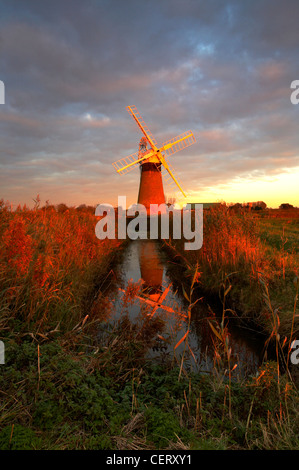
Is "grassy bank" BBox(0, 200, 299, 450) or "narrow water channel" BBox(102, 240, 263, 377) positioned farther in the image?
"narrow water channel" BBox(102, 240, 263, 377)

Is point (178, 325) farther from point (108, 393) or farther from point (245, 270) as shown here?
point (245, 270)

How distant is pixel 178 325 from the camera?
171 inches

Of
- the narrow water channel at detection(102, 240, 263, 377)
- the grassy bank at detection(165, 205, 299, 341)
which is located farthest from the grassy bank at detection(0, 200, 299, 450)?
the grassy bank at detection(165, 205, 299, 341)

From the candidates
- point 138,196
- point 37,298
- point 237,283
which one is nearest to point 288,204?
point 138,196

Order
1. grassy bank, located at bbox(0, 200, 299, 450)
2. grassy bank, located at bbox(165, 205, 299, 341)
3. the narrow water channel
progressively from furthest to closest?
grassy bank, located at bbox(165, 205, 299, 341) → the narrow water channel → grassy bank, located at bbox(0, 200, 299, 450)

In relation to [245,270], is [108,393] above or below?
below

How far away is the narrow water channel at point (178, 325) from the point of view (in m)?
3.66

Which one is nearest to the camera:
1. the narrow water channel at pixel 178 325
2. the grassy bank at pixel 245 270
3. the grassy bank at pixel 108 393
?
the grassy bank at pixel 108 393

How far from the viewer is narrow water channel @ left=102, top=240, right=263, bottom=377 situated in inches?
144

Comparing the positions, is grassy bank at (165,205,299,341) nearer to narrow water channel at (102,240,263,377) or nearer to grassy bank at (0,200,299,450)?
narrow water channel at (102,240,263,377)

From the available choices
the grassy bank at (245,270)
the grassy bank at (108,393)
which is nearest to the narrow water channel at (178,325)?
the grassy bank at (108,393)

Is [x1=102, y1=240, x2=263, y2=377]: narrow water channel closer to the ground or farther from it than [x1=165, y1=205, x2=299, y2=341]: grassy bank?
closer to the ground

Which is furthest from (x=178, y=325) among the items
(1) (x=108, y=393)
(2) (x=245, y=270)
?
(2) (x=245, y=270)

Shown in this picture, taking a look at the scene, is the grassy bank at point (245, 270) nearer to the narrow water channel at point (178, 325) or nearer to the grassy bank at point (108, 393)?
the narrow water channel at point (178, 325)
